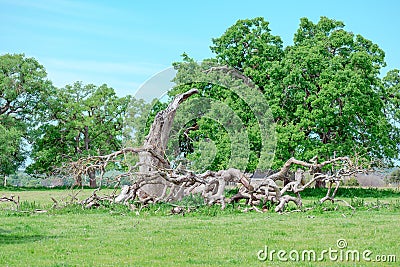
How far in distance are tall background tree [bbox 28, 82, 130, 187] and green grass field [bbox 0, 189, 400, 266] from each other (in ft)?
92.6

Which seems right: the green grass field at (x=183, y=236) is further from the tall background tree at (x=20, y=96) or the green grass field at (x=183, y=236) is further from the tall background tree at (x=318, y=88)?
the tall background tree at (x=20, y=96)

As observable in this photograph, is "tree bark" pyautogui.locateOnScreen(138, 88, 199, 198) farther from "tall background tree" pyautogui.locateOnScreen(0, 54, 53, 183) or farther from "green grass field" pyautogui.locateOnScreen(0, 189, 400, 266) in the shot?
"tall background tree" pyautogui.locateOnScreen(0, 54, 53, 183)

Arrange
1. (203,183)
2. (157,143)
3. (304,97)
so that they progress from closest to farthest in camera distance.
A: (203,183), (157,143), (304,97)

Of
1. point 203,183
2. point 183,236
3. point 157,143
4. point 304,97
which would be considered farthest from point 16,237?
point 304,97

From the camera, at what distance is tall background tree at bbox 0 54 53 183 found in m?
44.8

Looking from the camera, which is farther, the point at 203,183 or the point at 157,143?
the point at 157,143

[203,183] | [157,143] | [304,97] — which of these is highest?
[304,97]

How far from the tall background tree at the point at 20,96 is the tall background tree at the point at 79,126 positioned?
36.6 inches

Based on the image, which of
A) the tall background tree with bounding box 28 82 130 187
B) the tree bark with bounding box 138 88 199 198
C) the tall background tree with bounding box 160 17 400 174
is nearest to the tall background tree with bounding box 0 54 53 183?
the tall background tree with bounding box 28 82 130 187

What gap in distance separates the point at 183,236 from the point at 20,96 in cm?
3732

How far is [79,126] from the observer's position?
4669 cm

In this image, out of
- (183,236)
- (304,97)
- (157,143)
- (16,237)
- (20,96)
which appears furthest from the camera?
(20,96)

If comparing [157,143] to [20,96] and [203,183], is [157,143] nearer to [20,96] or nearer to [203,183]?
[203,183]

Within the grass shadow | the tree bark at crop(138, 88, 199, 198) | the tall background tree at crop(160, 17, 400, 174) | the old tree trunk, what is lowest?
the grass shadow
